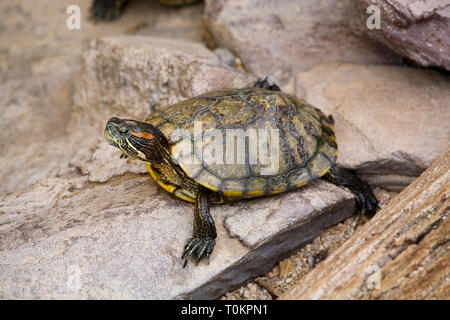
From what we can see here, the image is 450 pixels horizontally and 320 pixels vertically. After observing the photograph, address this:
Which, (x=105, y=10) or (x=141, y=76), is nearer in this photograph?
(x=141, y=76)

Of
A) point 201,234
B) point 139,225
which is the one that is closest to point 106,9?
point 139,225

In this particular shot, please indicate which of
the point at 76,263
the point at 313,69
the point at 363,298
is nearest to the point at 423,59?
the point at 313,69

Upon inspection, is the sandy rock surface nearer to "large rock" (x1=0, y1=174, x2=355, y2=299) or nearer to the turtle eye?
"large rock" (x1=0, y1=174, x2=355, y2=299)

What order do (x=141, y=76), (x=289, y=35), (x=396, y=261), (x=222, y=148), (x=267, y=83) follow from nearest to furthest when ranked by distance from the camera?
(x=396, y=261)
(x=222, y=148)
(x=267, y=83)
(x=141, y=76)
(x=289, y=35)

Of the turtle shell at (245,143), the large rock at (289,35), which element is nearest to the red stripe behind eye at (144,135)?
the turtle shell at (245,143)

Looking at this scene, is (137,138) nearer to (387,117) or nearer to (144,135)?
(144,135)

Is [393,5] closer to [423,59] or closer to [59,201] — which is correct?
[423,59]
